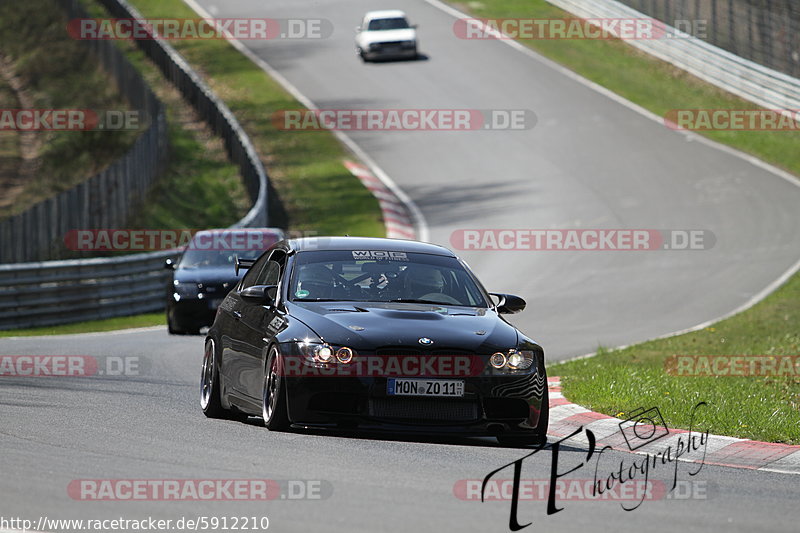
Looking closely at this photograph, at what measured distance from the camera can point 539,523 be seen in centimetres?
713

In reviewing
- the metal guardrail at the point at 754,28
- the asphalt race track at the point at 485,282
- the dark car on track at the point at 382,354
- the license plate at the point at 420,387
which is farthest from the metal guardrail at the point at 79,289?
the metal guardrail at the point at 754,28

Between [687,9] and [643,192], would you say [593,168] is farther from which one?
[687,9]

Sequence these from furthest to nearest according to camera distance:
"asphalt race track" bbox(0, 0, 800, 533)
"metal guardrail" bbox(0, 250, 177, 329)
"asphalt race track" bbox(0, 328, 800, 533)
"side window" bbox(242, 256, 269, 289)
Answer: "metal guardrail" bbox(0, 250, 177, 329)
"side window" bbox(242, 256, 269, 289)
"asphalt race track" bbox(0, 0, 800, 533)
"asphalt race track" bbox(0, 328, 800, 533)

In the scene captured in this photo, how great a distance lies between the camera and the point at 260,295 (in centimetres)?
1046

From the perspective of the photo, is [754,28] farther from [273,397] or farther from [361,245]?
[273,397]

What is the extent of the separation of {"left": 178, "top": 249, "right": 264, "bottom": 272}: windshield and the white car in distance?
28221 mm

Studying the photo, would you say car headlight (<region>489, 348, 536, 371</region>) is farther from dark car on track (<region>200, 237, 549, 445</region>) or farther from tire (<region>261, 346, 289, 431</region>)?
tire (<region>261, 346, 289, 431</region>)

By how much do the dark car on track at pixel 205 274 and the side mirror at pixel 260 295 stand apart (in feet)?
29.4

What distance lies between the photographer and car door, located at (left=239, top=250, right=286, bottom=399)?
10.1 metres

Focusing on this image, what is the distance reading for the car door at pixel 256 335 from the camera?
10141 millimetres

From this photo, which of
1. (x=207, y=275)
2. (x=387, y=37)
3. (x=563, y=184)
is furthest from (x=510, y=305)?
(x=387, y=37)

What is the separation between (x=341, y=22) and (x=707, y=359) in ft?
132

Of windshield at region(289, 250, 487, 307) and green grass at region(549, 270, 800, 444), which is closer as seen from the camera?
windshield at region(289, 250, 487, 307)

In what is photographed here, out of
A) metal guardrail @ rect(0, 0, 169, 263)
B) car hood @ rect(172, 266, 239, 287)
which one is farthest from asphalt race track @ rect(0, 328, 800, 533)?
metal guardrail @ rect(0, 0, 169, 263)
